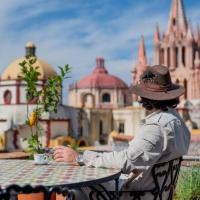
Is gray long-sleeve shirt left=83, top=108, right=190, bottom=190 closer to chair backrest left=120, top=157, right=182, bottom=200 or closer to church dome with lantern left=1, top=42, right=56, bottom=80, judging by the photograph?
chair backrest left=120, top=157, right=182, bottom=200

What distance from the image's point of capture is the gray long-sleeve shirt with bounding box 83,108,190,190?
294 cm

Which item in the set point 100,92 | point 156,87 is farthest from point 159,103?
point 100,92

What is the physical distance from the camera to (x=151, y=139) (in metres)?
2.95

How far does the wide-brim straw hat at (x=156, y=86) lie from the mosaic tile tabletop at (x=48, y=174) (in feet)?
1.94

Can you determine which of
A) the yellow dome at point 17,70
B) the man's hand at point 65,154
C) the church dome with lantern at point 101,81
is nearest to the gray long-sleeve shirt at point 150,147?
the man's hand at point 65,154

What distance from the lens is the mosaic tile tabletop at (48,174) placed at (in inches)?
106

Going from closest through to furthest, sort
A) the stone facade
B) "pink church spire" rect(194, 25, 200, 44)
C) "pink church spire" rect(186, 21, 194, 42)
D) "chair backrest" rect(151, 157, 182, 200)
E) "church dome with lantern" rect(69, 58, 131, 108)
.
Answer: "chair backrest" rect(151, 157, 182, 200) → the stone facade → "church dome with lantern" rect(69, 58, 131, 108) → "pink church spire" rect(186, 21, 194, 42) → "pink church spire" rect(194, 25, 200, 44)

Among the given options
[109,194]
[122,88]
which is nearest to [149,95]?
[109,194]

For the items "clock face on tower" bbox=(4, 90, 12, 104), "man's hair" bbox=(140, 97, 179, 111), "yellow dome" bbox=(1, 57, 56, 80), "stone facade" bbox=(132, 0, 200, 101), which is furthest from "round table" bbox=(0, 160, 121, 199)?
"stone facade" bbox=(132, 0, 200, 101)

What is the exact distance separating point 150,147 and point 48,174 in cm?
70

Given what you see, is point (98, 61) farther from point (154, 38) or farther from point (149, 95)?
point (149, 95)

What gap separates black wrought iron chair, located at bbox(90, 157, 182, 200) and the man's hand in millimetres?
379

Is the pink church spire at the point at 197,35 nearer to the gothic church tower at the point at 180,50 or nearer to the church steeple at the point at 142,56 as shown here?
the gothic church tower at the point at 180,50

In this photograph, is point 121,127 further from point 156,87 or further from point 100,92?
point 156,87
